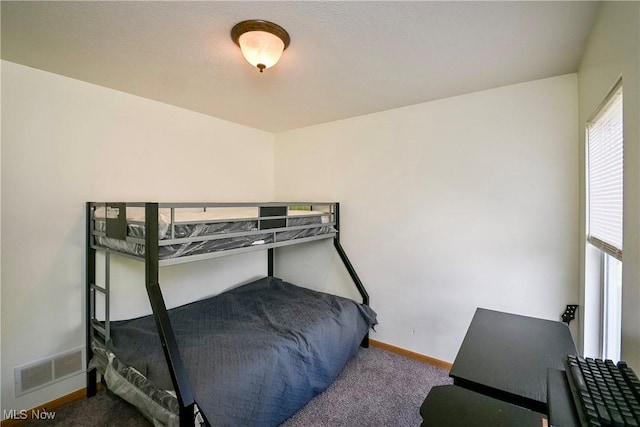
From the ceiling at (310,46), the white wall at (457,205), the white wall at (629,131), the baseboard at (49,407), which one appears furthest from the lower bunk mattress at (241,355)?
the ceiling at (310,46)

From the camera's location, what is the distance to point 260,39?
1408 mm

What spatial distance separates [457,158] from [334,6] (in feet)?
5.13

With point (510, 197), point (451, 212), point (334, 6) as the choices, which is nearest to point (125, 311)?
point (334, 6)

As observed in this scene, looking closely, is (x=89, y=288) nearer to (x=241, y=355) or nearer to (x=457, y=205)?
(x=241, y=355)

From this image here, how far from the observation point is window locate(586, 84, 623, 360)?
119 cm

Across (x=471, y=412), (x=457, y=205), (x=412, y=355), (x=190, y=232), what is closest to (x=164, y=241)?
(x=190, y=232)

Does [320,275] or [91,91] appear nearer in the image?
[91,91]

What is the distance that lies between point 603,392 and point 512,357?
464mm

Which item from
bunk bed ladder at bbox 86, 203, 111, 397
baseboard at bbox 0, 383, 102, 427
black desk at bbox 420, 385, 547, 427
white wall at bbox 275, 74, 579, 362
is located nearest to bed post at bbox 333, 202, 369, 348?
white wall at bbox 275, 74, 579, 362

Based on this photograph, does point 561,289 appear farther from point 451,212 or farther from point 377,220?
point 377,220

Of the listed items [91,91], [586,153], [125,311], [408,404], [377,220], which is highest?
[91,91]

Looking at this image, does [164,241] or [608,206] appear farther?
[164,241]

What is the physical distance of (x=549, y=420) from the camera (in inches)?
25.1

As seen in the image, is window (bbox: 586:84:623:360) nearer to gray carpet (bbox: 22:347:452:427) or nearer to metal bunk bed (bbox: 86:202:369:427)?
gray carpet (bbox: 22:347:452:427)
